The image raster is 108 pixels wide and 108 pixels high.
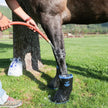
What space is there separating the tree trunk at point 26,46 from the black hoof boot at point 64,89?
4.78 ft

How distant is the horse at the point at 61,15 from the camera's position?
6.77 ft

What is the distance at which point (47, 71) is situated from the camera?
11.1 feet

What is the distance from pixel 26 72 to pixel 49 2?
1849mm

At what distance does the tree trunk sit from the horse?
4.03 feet

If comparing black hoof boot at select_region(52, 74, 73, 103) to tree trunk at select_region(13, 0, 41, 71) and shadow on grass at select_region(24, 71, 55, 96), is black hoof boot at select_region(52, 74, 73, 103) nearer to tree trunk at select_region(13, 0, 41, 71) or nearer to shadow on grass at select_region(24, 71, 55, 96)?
shadow on grass at select_region(24, 71, 55, 96)

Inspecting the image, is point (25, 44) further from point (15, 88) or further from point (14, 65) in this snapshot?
point (15, 88)

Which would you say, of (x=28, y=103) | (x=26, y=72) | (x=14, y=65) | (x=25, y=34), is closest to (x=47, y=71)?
(x=26, y=72)

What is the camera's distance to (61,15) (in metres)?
2.12

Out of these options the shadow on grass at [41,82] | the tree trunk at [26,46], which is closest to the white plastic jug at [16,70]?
the shadow on grass at [41,82]

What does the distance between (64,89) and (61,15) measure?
1.12 meters

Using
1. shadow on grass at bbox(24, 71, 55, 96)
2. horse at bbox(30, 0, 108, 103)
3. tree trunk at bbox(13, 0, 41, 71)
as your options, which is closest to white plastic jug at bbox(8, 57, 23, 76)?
shadow on grass at bbox(24, 71, 55, 96)

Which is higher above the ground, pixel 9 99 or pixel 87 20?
pixel 87 20

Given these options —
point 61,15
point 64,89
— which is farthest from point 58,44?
point 64,89

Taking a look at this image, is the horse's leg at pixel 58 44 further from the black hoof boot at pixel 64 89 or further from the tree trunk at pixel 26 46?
the tree trunk at pixel 26 46
